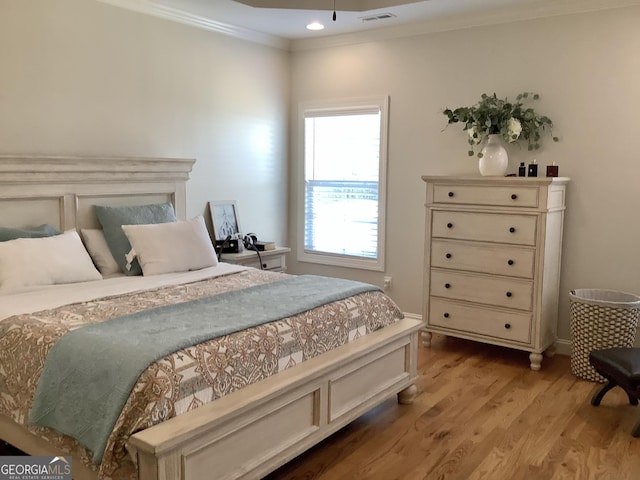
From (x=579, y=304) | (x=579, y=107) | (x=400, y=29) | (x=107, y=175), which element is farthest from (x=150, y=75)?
(x=579, y=304)

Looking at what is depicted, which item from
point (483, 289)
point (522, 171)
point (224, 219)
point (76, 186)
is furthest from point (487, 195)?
point (76, 186)

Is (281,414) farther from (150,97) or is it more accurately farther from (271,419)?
(150,97)

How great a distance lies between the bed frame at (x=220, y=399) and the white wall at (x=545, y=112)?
1.62 metres

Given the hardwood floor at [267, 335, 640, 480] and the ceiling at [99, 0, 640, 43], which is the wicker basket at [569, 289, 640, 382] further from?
the ceiling at [99, 0, 640, 43]

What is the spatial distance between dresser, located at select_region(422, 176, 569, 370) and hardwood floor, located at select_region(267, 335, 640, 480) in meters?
0.34

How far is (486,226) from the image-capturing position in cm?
397

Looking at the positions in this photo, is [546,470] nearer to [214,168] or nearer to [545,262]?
[545,262]

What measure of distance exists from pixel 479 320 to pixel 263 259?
1724mm

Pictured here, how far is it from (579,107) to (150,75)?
3.07 metres

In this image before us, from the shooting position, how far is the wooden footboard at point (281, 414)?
1928mm

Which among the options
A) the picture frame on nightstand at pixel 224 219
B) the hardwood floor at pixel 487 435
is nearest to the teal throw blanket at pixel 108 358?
the hardwood floor at pixel 487 435

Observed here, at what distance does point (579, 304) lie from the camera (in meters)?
3.70

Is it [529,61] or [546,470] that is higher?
[529,61]

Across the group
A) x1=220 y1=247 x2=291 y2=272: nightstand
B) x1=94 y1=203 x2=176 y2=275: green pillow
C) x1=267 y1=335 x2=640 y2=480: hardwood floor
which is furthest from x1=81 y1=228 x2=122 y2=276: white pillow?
x1=267 y1=335 x2=640 y2=480: hardwood floor
